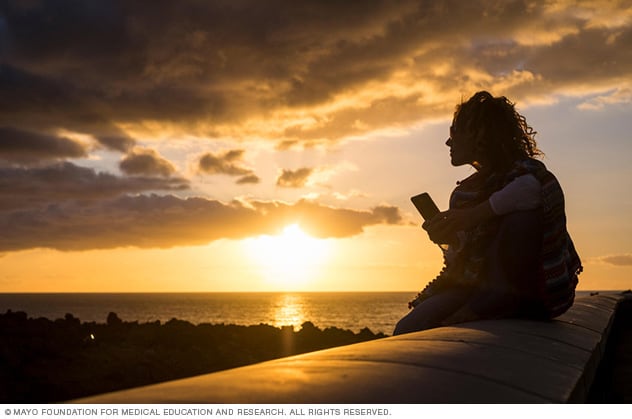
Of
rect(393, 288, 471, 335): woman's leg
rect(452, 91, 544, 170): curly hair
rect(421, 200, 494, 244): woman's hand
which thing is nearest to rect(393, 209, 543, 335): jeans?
rect(393, 288, 471, 335): woman's leg

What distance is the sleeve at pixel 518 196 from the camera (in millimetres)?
3943

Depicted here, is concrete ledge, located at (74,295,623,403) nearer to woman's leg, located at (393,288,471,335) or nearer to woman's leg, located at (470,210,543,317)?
woman's leg, located at (470,210,543,317)

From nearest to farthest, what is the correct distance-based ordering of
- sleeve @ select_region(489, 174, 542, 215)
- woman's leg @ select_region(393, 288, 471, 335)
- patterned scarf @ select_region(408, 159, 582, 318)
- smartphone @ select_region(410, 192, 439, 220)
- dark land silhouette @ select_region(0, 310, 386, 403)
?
sleeve @ select_region(489, 174, 542, 215)
patterned scarf @ select_region(408, 159, 582, 318)
woman's leg @ select_region(393, 288, 471, 335)
smartphone @ select_region(410, 192, 439, 220)
dark land silhouette @ select_region(0, 310, 386, 403)

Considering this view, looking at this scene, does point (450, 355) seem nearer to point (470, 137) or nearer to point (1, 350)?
point (470, 137)

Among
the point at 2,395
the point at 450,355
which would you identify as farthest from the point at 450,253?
the point at 2,395

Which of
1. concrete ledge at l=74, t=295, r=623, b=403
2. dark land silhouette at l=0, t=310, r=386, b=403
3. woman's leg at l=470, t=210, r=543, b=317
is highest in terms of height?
woman's leg at l=470, t=210, r=543, b=317

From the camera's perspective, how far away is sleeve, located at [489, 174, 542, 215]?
3943 millimetres

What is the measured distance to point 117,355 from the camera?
42.2 ft

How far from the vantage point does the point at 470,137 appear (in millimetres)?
4289

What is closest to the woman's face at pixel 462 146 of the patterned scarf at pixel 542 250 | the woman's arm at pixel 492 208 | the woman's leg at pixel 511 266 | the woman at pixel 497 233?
the woman at pixel 497 233

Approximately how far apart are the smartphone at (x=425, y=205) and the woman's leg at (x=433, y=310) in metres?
0.63

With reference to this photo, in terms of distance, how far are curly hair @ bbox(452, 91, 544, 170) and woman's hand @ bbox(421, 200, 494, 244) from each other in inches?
17.4

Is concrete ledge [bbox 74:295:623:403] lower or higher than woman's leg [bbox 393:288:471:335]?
lower

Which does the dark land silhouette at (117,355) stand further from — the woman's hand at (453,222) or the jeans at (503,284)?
the woman's hand at (453,222)
